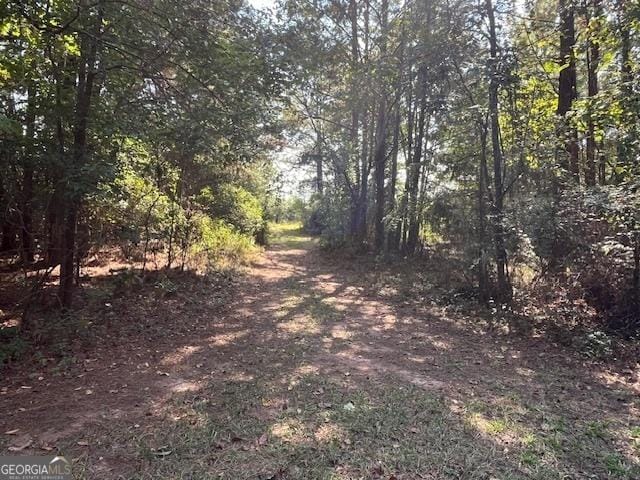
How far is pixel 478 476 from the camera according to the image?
256cm

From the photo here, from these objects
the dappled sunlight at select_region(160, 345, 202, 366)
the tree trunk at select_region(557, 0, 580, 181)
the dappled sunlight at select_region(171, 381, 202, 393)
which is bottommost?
the dappled sunlight at select_region(171, 381, 202, 393)

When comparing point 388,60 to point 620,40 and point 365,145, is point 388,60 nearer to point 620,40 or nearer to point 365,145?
point 365,145

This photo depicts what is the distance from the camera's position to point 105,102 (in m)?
5.32

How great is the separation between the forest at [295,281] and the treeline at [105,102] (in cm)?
4

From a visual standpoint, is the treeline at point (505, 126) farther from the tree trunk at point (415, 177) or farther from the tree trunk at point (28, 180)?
the tree trunk at point (28, 180)

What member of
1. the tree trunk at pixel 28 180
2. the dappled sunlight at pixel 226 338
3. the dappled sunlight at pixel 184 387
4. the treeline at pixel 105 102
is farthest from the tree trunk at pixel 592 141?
the tree trunk at pixel 28 180

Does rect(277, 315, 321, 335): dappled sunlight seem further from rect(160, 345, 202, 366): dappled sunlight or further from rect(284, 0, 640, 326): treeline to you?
rect(284, 0, 640, 326): treeline

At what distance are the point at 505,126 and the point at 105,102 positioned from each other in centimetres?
674

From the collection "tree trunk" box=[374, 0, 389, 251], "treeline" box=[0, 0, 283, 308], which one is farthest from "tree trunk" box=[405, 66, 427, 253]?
"treeline" box=[0, 0, 283, 308]

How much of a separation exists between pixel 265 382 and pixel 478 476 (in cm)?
213

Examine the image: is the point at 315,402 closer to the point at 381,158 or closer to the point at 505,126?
the point at 505,126

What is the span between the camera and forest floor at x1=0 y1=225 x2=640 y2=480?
269cm

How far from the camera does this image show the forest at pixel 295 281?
9.85 feet

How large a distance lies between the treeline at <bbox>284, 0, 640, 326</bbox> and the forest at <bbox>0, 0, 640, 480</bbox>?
0.18 ft
